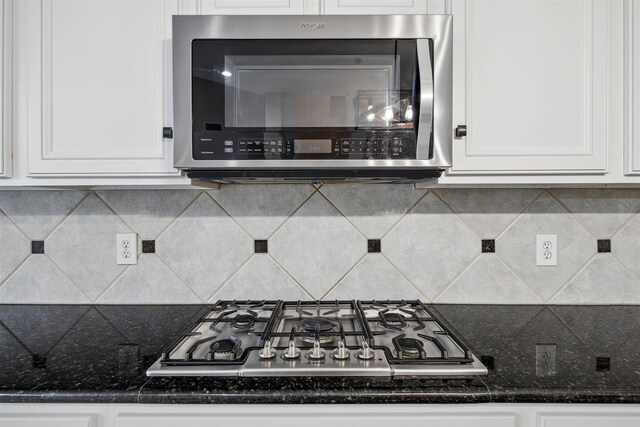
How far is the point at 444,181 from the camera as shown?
1169 mm

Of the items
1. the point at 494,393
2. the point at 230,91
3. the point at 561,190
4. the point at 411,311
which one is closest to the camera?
the point at 494,393

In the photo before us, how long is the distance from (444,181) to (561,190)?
57cm

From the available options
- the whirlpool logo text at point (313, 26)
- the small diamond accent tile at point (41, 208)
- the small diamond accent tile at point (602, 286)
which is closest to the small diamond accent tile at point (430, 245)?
the small diamond accent tile at point (602, 286)

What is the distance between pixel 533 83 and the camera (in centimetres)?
113

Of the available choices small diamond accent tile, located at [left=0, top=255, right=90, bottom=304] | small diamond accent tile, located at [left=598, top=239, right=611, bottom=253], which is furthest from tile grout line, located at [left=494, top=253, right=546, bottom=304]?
small diamond accent tile, located at [left=0, top=255, right=90, bottom=304]

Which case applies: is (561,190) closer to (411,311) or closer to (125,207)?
(411,311)

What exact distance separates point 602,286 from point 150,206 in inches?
64.5

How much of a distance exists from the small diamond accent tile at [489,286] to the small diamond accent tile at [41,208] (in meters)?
1.40

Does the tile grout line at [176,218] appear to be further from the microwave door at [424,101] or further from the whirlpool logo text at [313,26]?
the microwave door at [424,101]

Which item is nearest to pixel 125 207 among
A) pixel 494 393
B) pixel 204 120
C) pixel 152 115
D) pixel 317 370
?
pixel 152 115

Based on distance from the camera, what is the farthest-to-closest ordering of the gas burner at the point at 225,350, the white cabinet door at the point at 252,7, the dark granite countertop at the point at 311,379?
the white cabinet door at the point at 252,7 → the gas burner at the point at 225,350 → the dark granite countertop at the point at 311,379

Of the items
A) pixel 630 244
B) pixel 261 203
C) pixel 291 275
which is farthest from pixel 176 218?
pixel 630 244

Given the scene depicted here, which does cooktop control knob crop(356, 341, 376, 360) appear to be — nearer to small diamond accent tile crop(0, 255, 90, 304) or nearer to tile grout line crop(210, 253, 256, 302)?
tile grout line crop(210, 253, 256, 302)

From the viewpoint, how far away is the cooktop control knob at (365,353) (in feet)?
3.06
